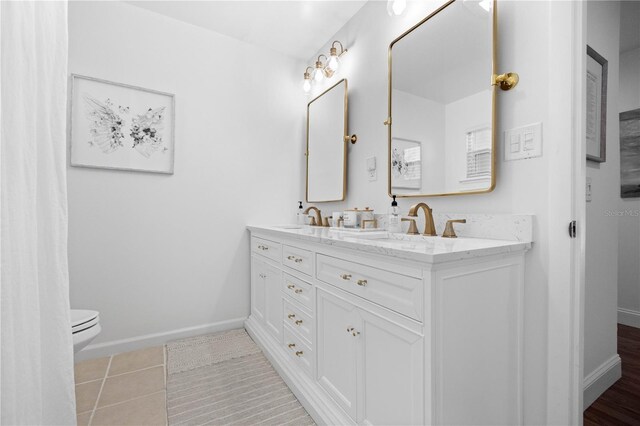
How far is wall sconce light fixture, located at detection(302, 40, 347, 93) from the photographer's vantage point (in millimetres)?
2264

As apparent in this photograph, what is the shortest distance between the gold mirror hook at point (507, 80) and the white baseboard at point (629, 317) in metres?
2.43

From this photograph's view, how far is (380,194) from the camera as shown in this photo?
1957 mm

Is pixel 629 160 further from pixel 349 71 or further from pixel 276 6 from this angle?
pixel 276 6

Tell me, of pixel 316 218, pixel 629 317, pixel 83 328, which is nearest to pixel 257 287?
pixel 316 218

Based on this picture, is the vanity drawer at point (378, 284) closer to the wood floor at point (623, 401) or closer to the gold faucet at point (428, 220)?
the gold faucet at point (428, 220)

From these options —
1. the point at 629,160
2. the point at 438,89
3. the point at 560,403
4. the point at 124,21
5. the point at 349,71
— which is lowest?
the point at 560,403

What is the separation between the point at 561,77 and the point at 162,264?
250cm

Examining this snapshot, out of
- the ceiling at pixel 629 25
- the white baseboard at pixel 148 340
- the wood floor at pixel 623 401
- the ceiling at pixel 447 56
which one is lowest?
the wood floor at pixel 623 401

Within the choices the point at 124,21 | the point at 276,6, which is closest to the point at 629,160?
the point at 276,6

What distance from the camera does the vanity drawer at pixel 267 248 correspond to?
76.3 inches

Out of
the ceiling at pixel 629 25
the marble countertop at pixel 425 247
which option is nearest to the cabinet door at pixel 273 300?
the marble countertop at pixel 425 247

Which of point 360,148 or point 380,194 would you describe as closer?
point 380,194

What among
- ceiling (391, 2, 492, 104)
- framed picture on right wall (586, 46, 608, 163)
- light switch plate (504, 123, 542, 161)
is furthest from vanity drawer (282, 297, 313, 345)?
framed picture on right wall (586, 46, 608, 163)

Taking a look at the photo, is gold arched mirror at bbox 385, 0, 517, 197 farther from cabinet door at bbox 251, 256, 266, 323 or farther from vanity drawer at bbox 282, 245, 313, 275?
cabinet door at bbox 251, 256, 266, 323
